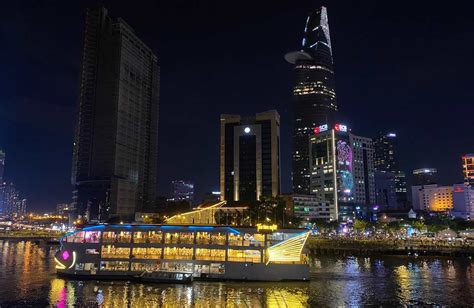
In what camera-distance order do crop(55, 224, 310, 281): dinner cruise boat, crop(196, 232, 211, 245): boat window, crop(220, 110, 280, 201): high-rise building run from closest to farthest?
crop(55, 224, 310, 281): dinner cruise boat
crop(196, 232, 211, 245): boat window
crop(220, 110, 280, 201): high-rise building

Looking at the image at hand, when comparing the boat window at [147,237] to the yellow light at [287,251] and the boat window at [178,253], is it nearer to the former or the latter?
the boat window at [178,253]

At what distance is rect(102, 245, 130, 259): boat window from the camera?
5858cm

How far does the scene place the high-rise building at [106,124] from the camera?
557ft

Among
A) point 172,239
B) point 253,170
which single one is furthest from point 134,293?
point 253,170

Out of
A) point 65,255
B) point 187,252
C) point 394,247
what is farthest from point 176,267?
point 394,247

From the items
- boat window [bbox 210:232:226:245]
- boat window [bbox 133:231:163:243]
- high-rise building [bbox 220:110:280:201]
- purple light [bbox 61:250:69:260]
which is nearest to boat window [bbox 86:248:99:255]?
purple light [bbox 61:250:69:260]

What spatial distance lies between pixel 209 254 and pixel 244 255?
5.23 metres

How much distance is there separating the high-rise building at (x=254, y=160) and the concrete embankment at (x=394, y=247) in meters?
66.7

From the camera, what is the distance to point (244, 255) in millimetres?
57125

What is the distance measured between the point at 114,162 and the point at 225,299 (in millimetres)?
137497

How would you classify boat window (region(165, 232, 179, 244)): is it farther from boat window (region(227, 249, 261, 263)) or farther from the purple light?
the purple light

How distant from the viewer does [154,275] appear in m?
55.4

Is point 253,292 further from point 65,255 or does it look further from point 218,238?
point 65,255

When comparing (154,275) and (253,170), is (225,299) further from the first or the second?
(253,170)
